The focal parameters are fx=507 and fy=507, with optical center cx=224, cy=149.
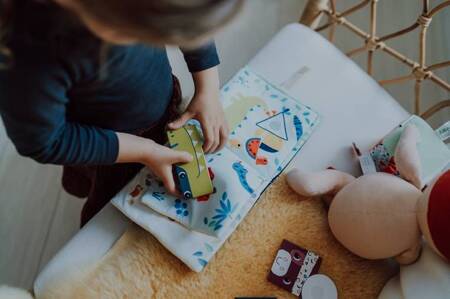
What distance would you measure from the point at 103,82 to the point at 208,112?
20 centimetres

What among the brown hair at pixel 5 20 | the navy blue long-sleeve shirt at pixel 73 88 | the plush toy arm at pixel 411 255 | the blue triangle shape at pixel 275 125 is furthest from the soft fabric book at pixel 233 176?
the brown hair at pixel 5 20

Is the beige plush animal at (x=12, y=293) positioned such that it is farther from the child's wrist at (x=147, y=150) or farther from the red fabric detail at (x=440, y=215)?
the red fabric detail at (x=440, y=215)

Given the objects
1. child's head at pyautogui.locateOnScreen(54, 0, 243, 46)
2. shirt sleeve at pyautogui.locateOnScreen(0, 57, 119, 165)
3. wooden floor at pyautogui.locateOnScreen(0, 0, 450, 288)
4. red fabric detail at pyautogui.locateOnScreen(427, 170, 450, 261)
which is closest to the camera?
child's head at pyautogui.locateOnScreen(54, 0, 243, 46)

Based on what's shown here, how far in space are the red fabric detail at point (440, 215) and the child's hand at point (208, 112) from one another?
30 centimetres

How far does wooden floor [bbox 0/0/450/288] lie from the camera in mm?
1064

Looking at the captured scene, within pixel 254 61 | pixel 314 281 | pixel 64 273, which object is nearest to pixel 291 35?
pixel 254 61

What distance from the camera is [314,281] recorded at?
72cm

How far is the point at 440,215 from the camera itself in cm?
62

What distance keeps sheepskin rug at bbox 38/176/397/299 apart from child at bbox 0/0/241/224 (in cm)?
11

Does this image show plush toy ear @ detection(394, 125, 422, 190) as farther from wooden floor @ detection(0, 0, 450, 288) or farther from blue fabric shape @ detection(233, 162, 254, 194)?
wooden floor @ detection(0, 0, 450, 288)

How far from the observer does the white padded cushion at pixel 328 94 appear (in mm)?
817

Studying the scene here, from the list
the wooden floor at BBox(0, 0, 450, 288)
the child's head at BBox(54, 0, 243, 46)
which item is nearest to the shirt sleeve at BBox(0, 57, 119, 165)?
the child's head at BBox(54, 0, 243, 46)

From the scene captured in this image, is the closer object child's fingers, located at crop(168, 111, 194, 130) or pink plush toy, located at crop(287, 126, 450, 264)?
pink plush toy, located at crop(287, 126, 450, 264)

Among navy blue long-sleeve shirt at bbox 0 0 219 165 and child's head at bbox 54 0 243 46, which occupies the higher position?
child's head at bbox 54 0 243 46
